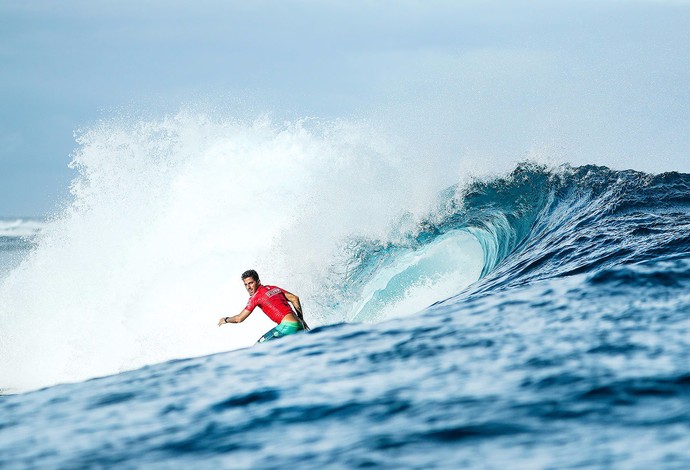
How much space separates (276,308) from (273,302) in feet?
0.25

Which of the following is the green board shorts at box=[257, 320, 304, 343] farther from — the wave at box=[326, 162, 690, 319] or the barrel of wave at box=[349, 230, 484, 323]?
Result: the barrel of wave at box=[349, 230, 484, 323]

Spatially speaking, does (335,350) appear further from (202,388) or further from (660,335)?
(660,335)

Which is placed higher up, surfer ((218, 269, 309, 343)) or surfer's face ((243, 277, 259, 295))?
surfer's face ((243, 277, 259, 295))

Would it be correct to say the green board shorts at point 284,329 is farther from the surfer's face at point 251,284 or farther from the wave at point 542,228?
the wave at point 542,228

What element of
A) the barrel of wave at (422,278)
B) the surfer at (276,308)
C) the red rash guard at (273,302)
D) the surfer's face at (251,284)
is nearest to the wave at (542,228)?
the barrel of wave at (422,278)

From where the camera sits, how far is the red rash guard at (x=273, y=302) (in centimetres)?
934

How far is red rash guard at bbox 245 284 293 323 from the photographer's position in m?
9.34

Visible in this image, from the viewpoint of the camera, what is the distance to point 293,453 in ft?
12.2

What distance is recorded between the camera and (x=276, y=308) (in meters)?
9.35

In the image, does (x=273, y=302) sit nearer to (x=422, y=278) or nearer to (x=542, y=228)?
(x=422, y=278)

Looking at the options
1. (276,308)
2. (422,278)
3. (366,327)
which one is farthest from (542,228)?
(366,327)

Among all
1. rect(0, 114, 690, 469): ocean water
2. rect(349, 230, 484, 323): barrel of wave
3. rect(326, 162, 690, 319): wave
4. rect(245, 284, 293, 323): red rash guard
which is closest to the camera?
rect(0, 114, 690, 469): ocean water

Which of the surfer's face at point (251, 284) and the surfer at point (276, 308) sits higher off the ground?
the surfer's face at point (251, 284)

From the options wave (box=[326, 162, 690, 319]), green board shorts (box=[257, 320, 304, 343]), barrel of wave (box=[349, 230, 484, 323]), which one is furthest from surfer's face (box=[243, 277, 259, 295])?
barrel of wave (box=[349, 230, 484, 323])
